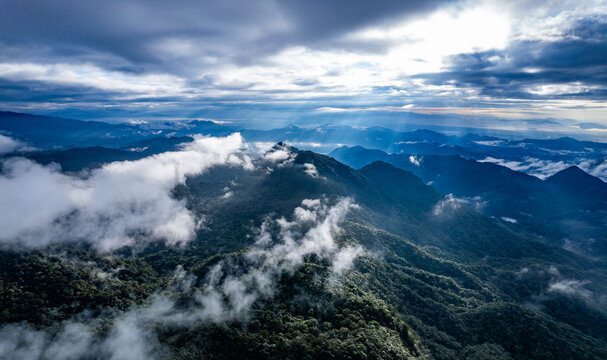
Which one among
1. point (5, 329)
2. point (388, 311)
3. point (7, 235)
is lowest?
point (388, 311)

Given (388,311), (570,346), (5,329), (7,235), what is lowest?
(570,346)

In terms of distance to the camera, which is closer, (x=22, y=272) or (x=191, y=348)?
(x=191, y=348)

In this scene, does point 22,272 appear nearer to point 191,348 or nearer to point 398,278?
point 191,348

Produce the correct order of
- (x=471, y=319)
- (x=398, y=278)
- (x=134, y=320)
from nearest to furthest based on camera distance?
(x=134, y=320)
(x=471, y=319)
(x=398, y=278)

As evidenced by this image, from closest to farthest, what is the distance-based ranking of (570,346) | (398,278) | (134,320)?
1. (134,320)
2. (570,346)
3. (398,278)

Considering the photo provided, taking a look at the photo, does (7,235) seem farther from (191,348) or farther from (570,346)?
(570,346)

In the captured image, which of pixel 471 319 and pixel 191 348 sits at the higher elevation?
pixel 191 348

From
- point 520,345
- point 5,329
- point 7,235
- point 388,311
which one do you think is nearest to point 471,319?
point 520,345

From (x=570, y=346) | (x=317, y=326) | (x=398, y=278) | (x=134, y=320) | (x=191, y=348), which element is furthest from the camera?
(x=398, y=278)

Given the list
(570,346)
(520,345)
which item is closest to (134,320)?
(520,345)
